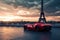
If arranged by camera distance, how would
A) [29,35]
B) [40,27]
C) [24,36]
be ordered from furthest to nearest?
1. [40,27]
2. [29,35]
3. [24,36]

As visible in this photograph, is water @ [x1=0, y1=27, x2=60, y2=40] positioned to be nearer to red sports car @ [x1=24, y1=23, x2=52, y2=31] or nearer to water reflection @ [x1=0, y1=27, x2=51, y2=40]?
water reflection @ [x1=0, y1=27, x2=51, y2=40]

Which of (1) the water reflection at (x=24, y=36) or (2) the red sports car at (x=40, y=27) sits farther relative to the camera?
(2) the red sports car at (x=40, y=27)

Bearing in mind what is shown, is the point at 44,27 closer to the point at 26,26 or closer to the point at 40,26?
the point at 40,26

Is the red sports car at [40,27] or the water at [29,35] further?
the red sports car at [40,27]

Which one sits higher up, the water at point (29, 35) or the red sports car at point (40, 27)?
the red sports car at point (40, 27)

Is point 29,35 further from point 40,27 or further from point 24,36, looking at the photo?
point 40,27

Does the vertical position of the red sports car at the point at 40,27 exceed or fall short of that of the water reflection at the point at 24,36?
it exceeds it

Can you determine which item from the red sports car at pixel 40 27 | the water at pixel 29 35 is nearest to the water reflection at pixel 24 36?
the water at pixel 29 35

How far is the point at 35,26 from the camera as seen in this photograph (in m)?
25.3

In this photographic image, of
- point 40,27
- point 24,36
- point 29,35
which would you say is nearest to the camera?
point 24,36

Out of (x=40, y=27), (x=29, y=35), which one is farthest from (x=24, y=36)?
(x=40, y=27)

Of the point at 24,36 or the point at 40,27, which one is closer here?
the point at 24,36

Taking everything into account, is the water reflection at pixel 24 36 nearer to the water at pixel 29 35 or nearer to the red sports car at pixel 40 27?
the water at pixel 29 35

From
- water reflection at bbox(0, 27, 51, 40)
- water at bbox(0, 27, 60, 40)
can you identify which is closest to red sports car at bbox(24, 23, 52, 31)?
water at bbox(0, 27, 60, 40)
